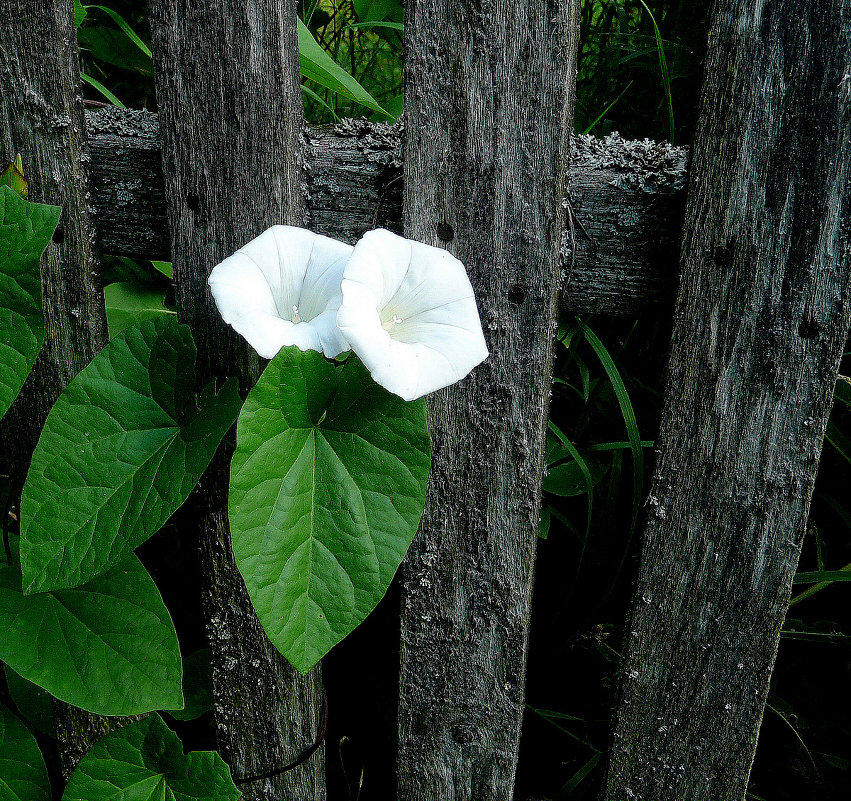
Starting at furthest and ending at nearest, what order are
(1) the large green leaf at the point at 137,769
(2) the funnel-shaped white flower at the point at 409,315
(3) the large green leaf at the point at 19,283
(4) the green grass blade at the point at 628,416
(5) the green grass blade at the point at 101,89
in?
(5) the green grass blade at the point at 101,89 < (4) the green grass blade at the point at 628,416 < (1) the large green leaf at the point at 137,769 < (3) the large green leaf at the point at 19,283 < (2) the funnel-shaped white flower at the point at 409,315

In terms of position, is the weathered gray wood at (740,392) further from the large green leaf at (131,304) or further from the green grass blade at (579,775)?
the large green leaf at (131,304)

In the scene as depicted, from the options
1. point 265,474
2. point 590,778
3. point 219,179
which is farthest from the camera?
point 590,778

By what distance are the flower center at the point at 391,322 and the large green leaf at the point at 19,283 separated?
15.0 inches

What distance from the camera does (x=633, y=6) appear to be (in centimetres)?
150

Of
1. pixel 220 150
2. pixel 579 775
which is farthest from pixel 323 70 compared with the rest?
pixel 579 775

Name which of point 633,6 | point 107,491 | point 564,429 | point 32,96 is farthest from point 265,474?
point 633,6

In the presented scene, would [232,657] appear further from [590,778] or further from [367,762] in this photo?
[590,778]

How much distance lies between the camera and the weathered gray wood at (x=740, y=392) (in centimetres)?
72

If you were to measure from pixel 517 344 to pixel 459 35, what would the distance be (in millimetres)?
363

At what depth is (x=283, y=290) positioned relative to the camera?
78cm

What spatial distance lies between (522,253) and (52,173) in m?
0.63

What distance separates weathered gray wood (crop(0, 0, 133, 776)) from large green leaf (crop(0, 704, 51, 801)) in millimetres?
393

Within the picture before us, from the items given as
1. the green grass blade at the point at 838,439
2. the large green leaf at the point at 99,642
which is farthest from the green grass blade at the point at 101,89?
the green grass blade at the point at 838,439

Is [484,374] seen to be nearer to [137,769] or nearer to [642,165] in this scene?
[642,165]
